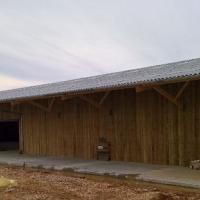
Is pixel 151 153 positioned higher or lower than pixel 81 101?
lower

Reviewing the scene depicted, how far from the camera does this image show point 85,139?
1438cm

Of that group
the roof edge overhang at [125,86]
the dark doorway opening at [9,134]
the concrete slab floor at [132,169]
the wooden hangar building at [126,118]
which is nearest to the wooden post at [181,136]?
the wooden hangar building at [126,118]

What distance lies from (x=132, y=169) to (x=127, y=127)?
7.24ft

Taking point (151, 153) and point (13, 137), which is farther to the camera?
point (13, 137)

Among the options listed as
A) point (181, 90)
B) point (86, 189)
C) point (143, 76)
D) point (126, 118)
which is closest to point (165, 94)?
point (181, 90)

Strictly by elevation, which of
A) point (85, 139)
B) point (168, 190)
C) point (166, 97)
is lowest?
point (168, 190)

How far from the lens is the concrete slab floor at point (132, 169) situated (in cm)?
900

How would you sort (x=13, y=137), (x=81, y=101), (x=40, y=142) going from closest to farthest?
(x=81, y=101), (x=40, y=142), (x=13, y=137)

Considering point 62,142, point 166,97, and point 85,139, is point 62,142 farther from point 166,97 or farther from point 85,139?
point 166,97

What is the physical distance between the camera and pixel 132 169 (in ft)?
35.8

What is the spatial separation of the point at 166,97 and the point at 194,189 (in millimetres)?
3653

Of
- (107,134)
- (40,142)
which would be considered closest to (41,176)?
(107,134)

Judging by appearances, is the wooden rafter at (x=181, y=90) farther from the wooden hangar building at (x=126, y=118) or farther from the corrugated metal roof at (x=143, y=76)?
the corrugated metal roof at (x=143, y=76)

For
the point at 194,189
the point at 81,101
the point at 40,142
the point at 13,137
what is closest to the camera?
the point at 194,189
